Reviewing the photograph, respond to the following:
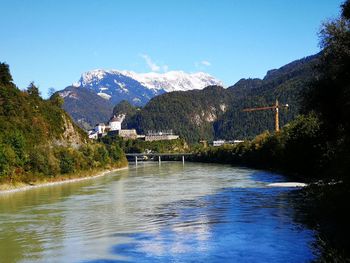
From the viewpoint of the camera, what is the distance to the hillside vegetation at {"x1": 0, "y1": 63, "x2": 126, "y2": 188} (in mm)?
77688

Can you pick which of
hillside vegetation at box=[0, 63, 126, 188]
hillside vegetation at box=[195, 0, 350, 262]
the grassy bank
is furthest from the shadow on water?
hillside vegetation at box=[0, 63, 126, 188]

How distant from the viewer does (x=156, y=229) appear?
34.8 m

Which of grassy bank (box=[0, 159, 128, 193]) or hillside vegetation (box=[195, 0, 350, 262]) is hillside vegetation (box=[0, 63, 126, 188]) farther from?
hillside vegetation (box=[195, 0, 350, 262])

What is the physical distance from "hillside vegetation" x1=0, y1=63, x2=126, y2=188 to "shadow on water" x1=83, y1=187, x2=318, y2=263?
123 ft

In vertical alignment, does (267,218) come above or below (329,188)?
below

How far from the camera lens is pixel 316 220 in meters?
35.0

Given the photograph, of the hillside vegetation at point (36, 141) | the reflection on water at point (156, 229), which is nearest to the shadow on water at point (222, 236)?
the reflection on water at point (156, 229)

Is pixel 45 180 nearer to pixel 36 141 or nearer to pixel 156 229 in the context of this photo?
pixel 36 141

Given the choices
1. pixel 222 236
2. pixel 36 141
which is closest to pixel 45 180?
pixel 36 141

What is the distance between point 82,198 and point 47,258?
31734 mm

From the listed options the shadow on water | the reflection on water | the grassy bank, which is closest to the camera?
the shadow on water

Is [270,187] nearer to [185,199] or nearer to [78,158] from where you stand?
[185,199]

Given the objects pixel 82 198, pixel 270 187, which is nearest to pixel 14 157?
pixel 82 198

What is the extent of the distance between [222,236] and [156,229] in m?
5.48
